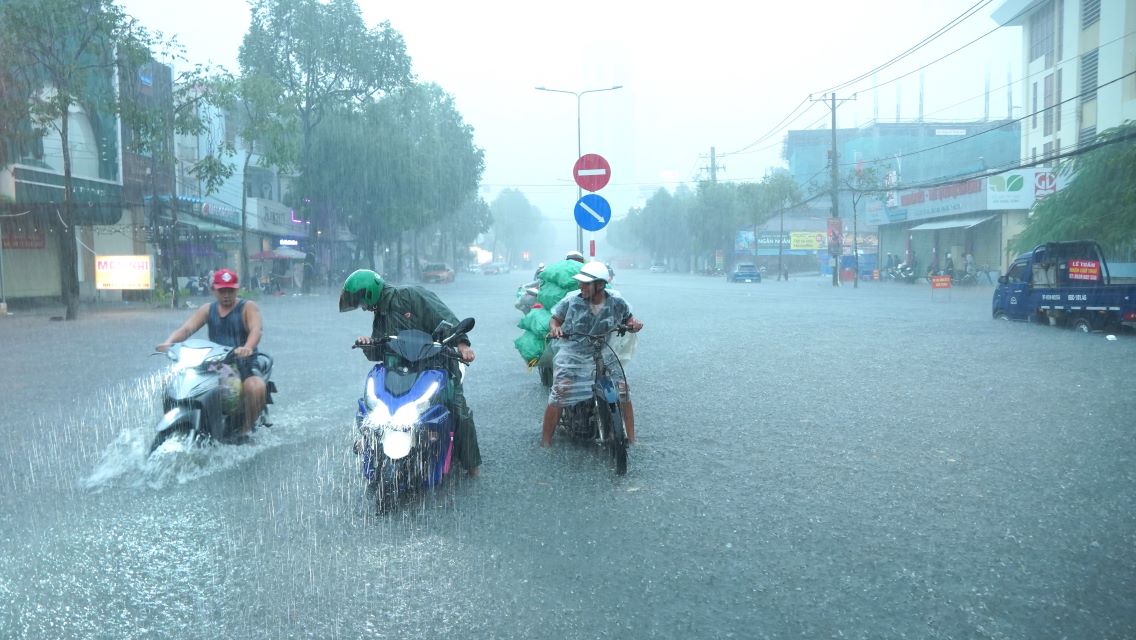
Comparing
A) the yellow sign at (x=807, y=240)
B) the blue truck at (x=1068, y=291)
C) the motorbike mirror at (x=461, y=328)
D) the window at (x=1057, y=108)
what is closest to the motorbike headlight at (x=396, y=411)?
the motorbike mirror at (x=461, y=328)

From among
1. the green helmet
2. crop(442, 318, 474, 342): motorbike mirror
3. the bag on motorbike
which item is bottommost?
the bag on motorbike

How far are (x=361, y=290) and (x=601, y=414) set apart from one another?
1.89 metres

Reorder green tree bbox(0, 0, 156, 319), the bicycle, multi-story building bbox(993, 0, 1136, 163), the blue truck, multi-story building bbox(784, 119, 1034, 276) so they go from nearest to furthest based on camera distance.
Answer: the bicycle < the blue truck < green tree bbox(0, 0, 156, 319) < multi-story building bbox(993, 0, 1136, 163) < multi-story building bbox(784, 119, 1034, 276)

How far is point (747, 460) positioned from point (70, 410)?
6329mm

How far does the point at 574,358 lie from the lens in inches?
243

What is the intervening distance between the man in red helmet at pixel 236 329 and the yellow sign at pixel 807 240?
76.9 metres

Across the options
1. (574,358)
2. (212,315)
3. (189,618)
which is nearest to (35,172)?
(212,315)

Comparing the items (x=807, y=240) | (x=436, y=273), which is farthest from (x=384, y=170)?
(x=807, y=240)

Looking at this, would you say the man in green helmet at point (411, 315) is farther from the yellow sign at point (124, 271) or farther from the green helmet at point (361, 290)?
the yellow sign at point (124, 271)

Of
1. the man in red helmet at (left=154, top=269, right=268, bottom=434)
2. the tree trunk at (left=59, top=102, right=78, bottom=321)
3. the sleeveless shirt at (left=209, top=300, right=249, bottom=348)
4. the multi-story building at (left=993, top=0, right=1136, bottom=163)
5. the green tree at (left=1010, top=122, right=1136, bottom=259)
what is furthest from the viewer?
the multi-story building at (left=993, top=0, right=1136, bottom=163)

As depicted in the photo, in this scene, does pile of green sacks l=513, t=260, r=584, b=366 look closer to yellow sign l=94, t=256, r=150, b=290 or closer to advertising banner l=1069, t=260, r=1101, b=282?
advertising banner l=1069, t=260, r=1101, b=282

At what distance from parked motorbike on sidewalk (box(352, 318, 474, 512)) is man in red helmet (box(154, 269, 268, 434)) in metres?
1.49

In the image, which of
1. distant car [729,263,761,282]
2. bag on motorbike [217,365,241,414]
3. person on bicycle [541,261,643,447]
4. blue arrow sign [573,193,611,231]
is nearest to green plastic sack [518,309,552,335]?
person on bicycle [541,261,643,447]

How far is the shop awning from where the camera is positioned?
139 ft
